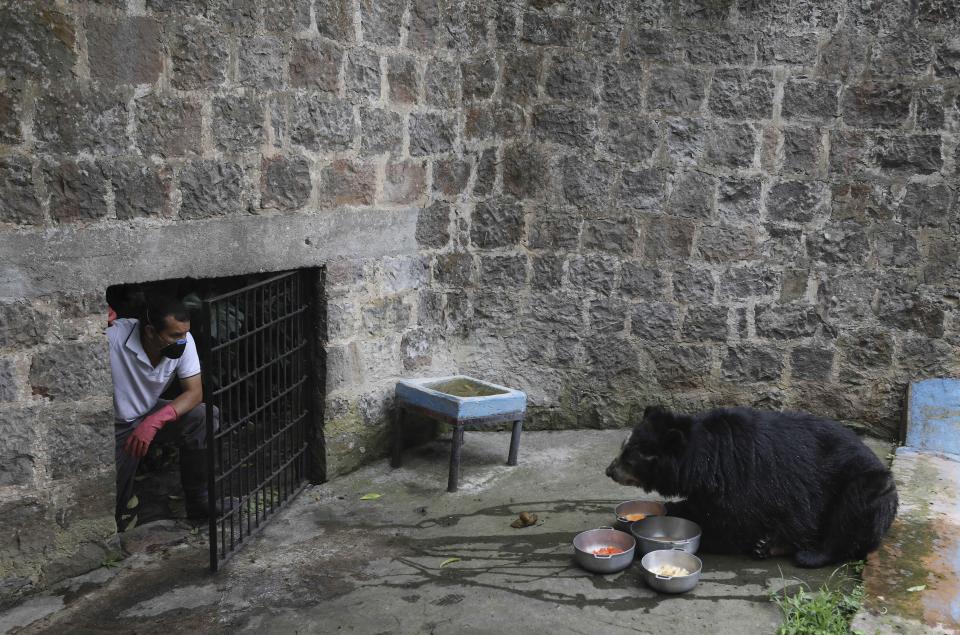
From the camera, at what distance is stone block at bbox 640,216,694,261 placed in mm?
6355

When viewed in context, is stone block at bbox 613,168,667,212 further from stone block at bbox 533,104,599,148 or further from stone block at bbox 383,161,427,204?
stone block at bbox 383,161,427,204

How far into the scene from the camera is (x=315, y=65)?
5.26 metres

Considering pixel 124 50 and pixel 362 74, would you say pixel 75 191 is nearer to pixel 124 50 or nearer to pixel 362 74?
pixel 124 50

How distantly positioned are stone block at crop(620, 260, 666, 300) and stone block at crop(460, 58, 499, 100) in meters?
1.54

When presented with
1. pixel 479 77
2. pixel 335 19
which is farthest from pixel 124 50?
pixel 479 77

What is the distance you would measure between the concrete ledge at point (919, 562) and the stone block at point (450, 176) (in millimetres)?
3342

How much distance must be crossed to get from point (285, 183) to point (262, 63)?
0.67m

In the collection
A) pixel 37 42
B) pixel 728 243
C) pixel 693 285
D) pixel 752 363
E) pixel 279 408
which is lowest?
pixel 279 408

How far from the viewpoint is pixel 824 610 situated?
396cm

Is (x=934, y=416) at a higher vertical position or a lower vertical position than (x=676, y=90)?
lower

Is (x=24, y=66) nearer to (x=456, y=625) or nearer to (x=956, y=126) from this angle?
(x=456, y=625)

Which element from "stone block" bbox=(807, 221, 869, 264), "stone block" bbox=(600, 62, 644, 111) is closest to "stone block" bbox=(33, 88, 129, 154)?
"stone block" bbox=(600, 62, 644, 111)

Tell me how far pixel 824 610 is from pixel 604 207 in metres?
3.24

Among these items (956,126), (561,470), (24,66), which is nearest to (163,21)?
(24,66)
